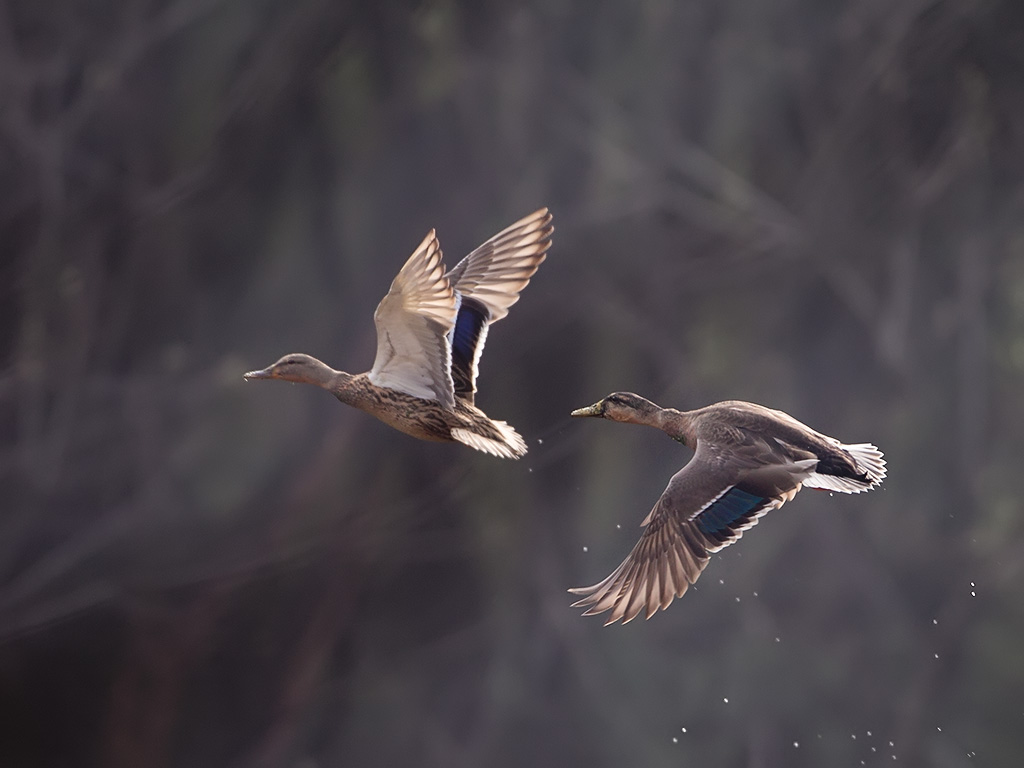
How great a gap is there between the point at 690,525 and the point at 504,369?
6.25 feet

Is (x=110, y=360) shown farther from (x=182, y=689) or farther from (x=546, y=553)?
(x=546, y=553)

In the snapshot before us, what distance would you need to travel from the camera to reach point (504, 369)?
16.0 feet

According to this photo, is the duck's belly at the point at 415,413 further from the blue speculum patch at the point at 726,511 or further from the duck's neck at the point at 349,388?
the blue speculum patch at the point at 726,511

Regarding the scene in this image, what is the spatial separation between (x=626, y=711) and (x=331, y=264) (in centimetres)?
228

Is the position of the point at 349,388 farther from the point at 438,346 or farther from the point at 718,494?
the point at 718,494

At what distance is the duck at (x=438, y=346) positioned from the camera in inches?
127

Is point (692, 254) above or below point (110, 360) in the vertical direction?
below

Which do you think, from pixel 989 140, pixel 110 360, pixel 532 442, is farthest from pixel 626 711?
pixel 989 140

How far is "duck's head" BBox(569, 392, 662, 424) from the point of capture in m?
3.73

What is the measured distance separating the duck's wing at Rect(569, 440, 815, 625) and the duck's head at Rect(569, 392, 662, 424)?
0.56m

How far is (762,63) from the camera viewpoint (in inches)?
204

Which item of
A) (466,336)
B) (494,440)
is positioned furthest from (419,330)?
(494,440)

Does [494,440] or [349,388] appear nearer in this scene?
[494,440]

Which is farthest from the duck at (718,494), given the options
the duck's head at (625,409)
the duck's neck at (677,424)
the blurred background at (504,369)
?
the blurred background at (504,369)
